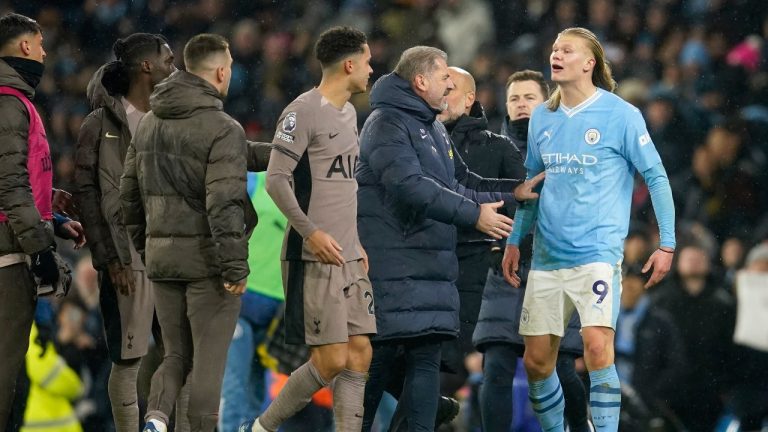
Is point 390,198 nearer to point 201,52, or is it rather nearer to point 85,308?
point 201,52

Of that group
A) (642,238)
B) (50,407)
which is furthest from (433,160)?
(50,407)

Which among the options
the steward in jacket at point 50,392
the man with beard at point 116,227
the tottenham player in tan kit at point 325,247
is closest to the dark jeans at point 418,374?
the tottenham player in tan kit at point 325,247

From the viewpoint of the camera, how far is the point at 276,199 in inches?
207

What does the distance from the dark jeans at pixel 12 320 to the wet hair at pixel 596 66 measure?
2.17 m

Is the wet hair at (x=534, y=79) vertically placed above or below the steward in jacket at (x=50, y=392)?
above

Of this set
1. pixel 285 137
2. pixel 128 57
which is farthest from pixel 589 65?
pixel 128 57

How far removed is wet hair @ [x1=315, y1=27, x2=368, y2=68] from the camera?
215 inches

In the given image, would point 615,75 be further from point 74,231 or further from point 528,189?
point 74,231

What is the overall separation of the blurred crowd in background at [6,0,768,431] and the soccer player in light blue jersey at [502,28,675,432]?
2.69 m

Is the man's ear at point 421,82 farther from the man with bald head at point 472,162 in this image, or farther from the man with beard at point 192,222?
the man with beard at point 192,222

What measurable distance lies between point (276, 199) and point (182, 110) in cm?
48

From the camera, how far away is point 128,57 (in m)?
5.71

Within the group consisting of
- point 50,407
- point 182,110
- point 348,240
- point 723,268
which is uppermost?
point 182,110

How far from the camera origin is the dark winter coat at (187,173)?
201 inches
